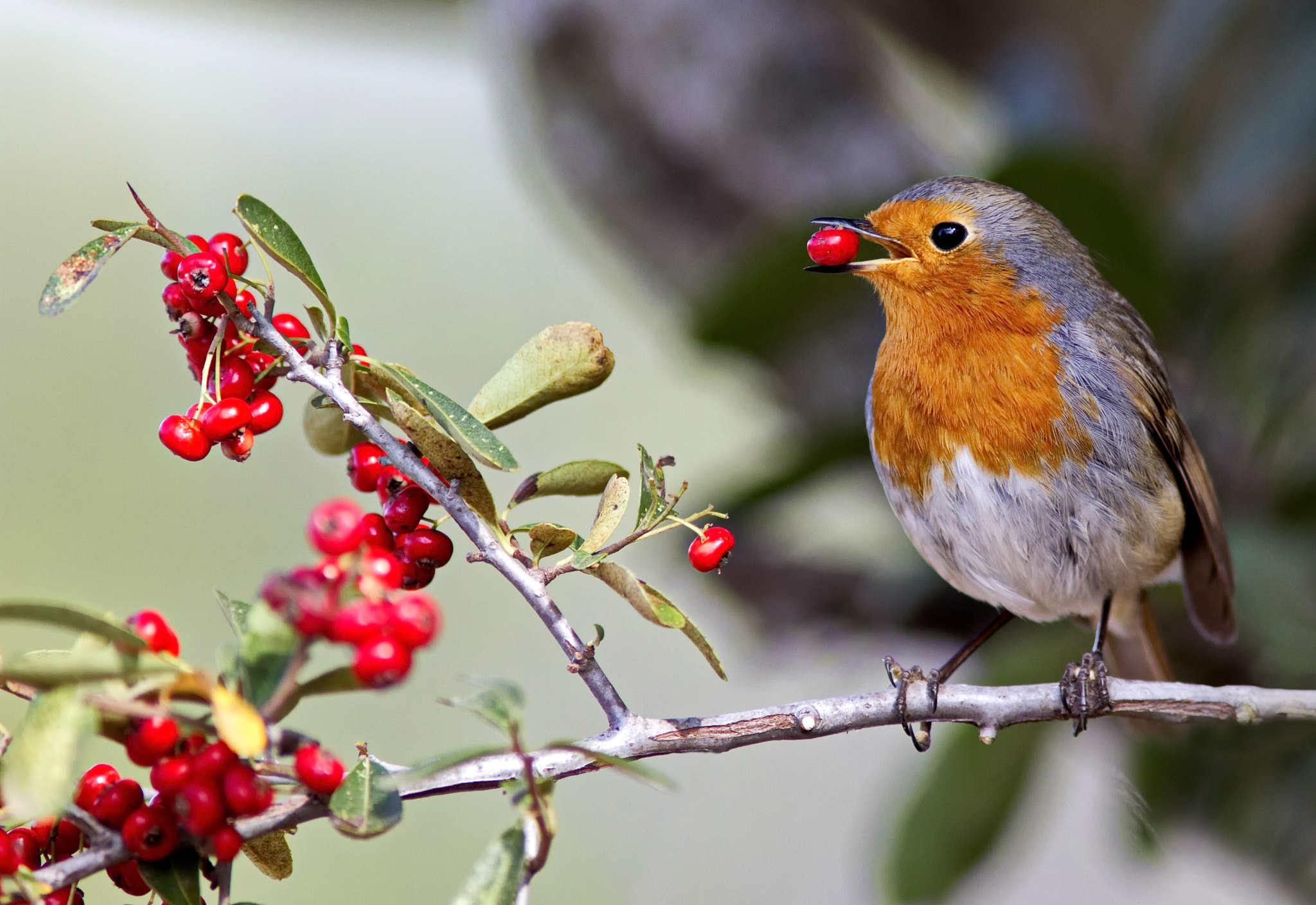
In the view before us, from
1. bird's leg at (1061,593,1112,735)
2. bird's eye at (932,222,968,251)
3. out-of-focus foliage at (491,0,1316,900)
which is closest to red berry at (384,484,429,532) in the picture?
bird's leg at (1061,593,1112,735)

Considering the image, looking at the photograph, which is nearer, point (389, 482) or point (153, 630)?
point (153, 630)

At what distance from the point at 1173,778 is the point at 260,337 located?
95.3 inches

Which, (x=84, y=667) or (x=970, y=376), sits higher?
(x=84, y=667)

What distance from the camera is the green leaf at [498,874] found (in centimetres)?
71

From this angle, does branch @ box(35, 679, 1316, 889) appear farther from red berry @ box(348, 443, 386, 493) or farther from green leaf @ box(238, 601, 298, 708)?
red berry @ box(348, 443, 386, 493)

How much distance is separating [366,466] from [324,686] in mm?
339

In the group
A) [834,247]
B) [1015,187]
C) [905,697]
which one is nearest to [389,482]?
[905,697]

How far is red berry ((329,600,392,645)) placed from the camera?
68cm

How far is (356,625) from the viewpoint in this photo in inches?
26.8

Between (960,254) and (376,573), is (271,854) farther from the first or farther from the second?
(960,254)

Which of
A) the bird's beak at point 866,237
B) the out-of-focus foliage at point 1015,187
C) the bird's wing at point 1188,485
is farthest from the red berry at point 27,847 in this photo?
the out-of-focus foliage at point 1015,187

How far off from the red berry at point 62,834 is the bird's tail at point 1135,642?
185cm

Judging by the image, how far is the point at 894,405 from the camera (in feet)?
5.93

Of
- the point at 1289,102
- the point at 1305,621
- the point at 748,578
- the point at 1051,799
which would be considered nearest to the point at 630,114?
the point at 748,578
